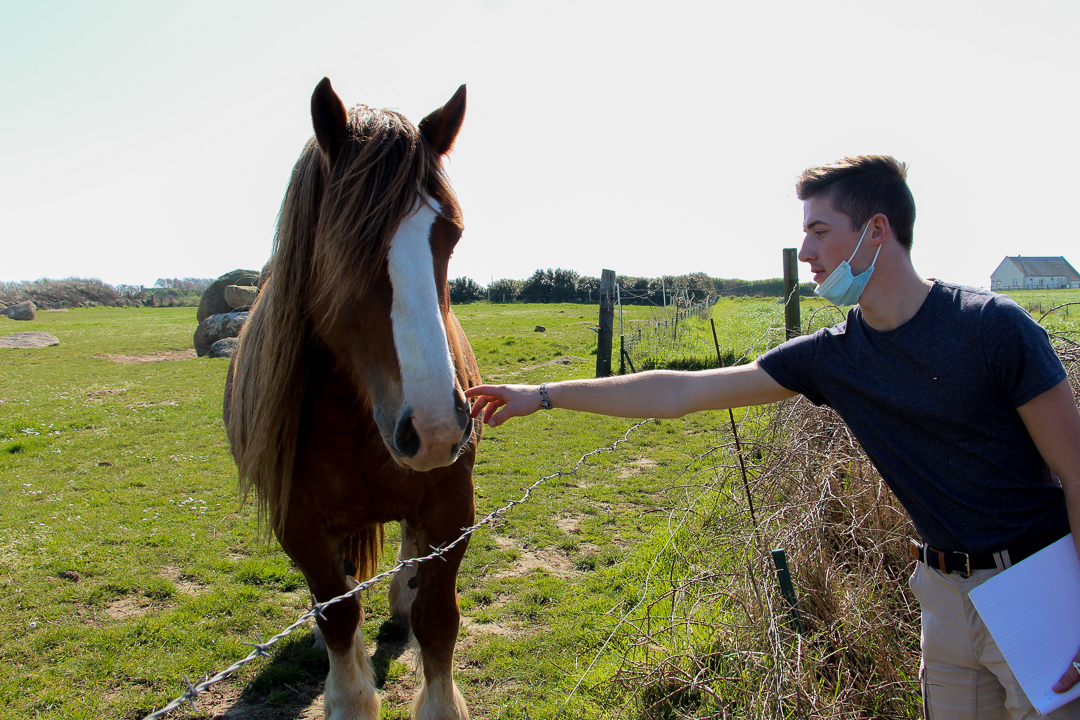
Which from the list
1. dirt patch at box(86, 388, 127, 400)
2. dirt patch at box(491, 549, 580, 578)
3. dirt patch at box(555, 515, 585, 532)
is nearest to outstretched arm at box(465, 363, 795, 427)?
dirt patch at box(491, 549, 580, 578)

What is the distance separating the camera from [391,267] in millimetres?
1790

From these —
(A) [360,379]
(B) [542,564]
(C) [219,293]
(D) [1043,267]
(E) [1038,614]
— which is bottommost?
(B) [542,564]

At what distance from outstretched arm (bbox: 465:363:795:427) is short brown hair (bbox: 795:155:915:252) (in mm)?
595

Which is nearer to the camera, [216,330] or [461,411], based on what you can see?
[461,411]

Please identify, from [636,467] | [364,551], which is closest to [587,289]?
[636,467]

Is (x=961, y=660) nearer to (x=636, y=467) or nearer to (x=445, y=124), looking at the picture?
(x=445, y=124)

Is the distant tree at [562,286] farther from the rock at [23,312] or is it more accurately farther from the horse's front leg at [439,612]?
the horse's front leg at [439,612]

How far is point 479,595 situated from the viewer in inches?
156

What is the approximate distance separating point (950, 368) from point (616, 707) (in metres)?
2.10

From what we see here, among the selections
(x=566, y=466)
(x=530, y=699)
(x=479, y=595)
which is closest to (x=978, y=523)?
(x=530, y=699)

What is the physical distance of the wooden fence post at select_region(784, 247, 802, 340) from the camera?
17.4ft

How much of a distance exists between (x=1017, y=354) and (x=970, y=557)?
58 cm

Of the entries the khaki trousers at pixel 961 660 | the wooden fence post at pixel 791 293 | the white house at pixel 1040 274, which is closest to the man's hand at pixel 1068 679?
the khaki trousers at pixel 961 660

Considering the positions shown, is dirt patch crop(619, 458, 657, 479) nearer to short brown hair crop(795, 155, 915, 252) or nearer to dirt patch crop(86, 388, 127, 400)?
short brown hair crop(795, 155, 915, 252)
